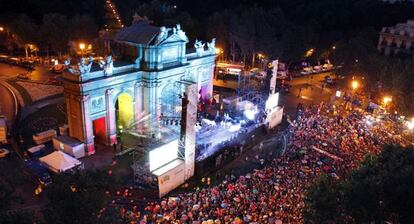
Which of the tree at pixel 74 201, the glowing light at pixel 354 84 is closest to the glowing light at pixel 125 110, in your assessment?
the tree at pixel 74 201

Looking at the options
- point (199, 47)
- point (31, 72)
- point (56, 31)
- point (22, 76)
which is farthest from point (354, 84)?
point (31, 72)

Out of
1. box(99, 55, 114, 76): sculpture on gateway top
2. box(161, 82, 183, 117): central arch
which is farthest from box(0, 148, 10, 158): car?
box(161, 82, 183, 117): central arch

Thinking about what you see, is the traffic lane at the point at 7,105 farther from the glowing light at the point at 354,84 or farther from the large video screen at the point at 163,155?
the glowing light at the point at 354,84

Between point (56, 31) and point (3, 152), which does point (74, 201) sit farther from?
point (56, 31)

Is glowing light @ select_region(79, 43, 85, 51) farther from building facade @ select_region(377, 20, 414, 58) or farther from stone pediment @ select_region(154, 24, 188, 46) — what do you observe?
building facade @ select_region(377, 20, 414, 58)

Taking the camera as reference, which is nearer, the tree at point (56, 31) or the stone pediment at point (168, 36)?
the stone pediment at point (168, 36)

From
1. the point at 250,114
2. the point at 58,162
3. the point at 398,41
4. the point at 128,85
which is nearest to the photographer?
the point at 58,162
